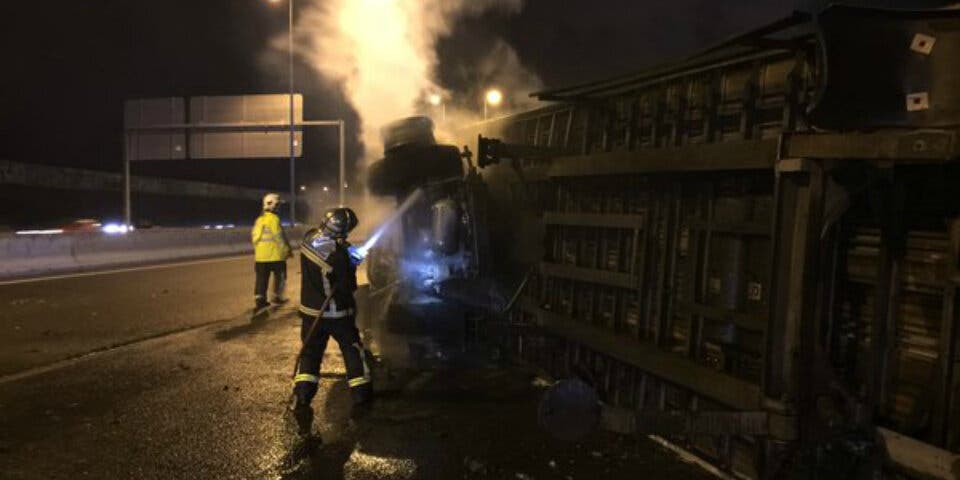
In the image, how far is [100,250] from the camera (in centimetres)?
1655

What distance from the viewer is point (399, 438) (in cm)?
470

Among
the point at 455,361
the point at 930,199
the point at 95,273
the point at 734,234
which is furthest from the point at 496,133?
the point at 95,273

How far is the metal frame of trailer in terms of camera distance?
3238mm

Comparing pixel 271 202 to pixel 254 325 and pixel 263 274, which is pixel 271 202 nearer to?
pixel 263 274

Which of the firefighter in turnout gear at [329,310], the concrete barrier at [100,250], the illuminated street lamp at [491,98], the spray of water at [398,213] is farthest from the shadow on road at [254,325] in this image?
the illuminated street lamp at [491,98]

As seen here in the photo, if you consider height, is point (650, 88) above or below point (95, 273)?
above

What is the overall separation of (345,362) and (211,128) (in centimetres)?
2294

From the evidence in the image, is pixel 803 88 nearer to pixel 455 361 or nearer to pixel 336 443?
pixel 336 443

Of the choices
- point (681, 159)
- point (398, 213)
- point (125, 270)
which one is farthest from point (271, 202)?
point (681, 159)

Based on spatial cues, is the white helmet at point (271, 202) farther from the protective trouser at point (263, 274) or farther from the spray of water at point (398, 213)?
the spray of water at point (398, 213)

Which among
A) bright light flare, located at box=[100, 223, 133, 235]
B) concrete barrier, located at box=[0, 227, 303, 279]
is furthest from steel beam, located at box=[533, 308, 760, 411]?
bright light flare, located at box=[100, 223, 133, 235]

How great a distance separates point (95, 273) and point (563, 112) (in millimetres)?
12176

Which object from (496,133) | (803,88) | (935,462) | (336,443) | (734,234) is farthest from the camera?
(496,133)

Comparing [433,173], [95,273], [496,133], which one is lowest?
[95,273]
